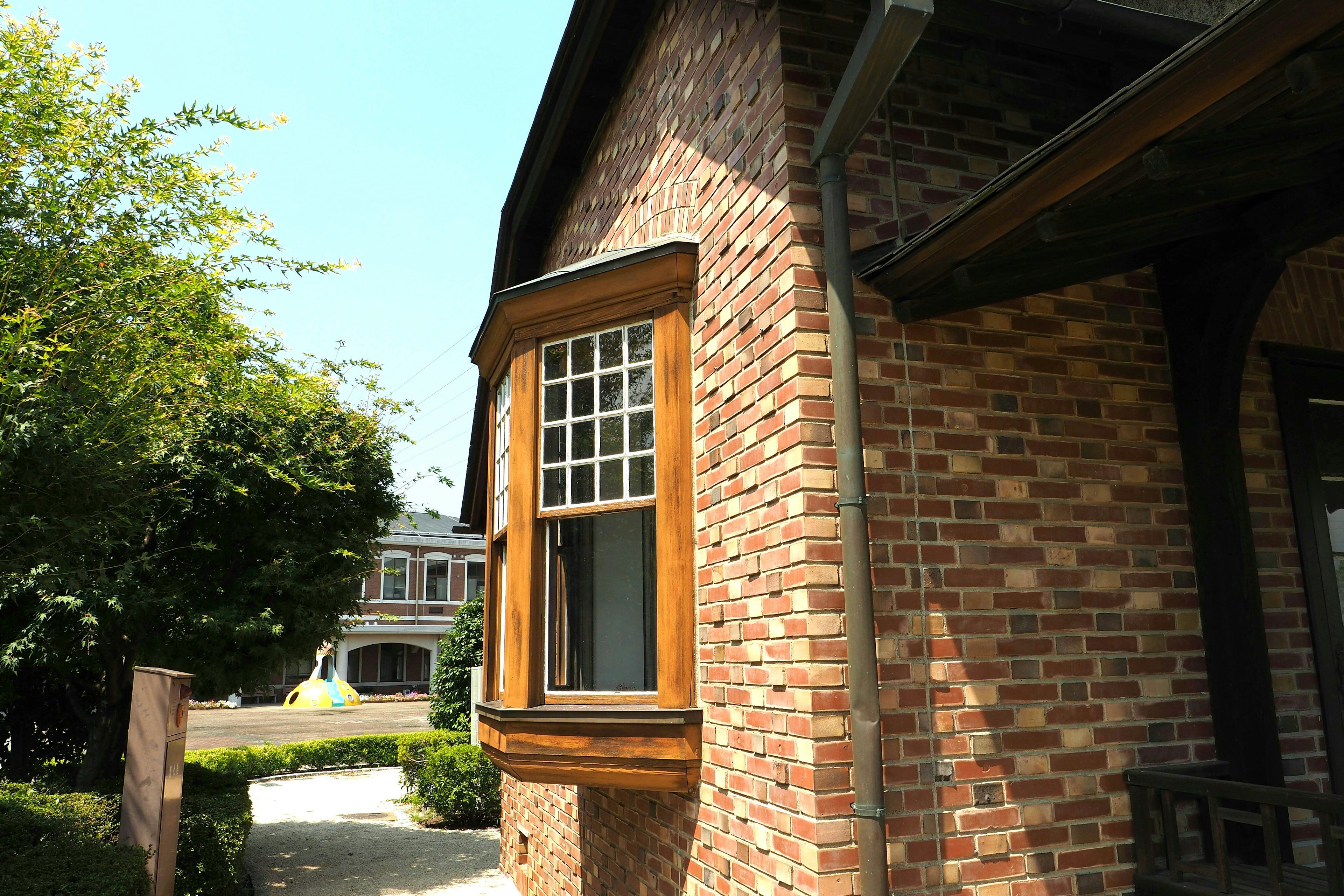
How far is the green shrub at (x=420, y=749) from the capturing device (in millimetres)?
13023

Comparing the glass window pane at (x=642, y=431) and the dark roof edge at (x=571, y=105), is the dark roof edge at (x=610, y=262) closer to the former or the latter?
the glass window pane at (x=642, y=431)

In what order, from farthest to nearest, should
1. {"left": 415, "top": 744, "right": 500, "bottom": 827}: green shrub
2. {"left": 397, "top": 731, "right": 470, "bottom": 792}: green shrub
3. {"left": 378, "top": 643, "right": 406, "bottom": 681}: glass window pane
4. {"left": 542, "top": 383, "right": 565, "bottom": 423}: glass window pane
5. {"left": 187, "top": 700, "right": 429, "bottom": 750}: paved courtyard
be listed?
1. {"left": 378, "top": 643, "right": 406, "bottom": 681}: glass window pane
2. {"left": 187, "top": 700, "right": 429, "bottom": 750}: paved courtyard
3. {"left": 397, "top": 731, "right": 470, "bottom": 792}: green shrub
4. {"left": 415, "top": 744, "right": 500, "bottom": 827}: green shrub
5. {"left": 542, "top": 383, "right": 565, "bottom": 423}: glass window pane

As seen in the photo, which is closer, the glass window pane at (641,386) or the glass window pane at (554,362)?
the glass window pane at (641,386)

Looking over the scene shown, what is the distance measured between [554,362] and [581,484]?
67 centimetres

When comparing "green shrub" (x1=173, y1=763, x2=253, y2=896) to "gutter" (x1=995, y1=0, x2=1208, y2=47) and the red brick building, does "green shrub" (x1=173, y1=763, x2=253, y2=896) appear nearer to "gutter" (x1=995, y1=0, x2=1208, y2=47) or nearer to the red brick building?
the red brick building

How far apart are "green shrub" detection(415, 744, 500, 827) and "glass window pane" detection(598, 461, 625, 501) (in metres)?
8.30

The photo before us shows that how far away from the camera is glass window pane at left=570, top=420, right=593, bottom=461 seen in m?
4.50

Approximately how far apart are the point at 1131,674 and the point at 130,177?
7.31 metres

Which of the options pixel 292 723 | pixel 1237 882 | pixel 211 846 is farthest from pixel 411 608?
pixel 1237 882

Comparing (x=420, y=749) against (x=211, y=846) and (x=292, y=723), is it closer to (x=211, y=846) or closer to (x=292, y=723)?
(x=211, y=846)

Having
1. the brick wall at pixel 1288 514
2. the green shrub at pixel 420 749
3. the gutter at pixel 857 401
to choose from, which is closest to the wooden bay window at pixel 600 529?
the gutter at pixel 857 401

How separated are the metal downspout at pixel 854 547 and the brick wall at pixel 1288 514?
1738 millimetres

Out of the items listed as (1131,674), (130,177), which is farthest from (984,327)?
(130,177)

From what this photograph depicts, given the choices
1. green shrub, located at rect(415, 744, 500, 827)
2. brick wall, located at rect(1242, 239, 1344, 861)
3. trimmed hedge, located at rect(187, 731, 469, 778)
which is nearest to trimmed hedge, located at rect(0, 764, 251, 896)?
green shrub, located at rect(415, 744, 500, 827)
